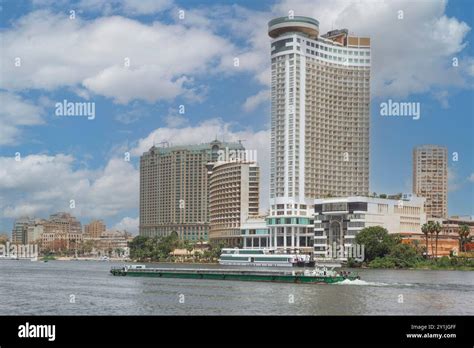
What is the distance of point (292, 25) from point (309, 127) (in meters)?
25.8

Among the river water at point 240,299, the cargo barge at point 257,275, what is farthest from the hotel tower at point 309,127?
the river water at point 240,299

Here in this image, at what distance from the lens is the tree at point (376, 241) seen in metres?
133

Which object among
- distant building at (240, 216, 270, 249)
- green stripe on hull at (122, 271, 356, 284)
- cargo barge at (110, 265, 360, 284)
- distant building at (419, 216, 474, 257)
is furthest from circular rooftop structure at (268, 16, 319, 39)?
green stripe on hull at (122, 271, 356, 284)

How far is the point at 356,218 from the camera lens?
149625mm

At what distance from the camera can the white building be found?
491 feet

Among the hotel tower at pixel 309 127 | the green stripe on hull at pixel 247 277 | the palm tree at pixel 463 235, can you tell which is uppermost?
the hotel tower at pixel 309 127

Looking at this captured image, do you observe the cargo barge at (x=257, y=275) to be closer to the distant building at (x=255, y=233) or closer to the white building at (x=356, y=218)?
the white building at (x=356, y=218)

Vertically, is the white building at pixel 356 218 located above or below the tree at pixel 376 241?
Answer: above

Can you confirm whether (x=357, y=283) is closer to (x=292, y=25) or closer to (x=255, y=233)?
(x=255, y=233)

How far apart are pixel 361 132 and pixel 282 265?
209 feet

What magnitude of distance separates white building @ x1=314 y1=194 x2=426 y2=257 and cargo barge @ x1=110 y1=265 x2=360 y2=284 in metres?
57.8
